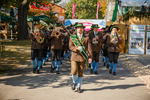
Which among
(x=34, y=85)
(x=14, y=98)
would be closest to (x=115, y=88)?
(x=34, y=85)

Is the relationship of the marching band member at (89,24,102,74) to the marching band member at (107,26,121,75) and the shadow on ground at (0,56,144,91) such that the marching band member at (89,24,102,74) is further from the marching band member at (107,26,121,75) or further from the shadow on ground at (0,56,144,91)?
the shadow on ground at (0,56,144,91)

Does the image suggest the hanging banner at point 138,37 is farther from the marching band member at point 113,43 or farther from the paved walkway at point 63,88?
the paved walkway at point 63,88

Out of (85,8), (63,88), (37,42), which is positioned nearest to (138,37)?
(37,42)

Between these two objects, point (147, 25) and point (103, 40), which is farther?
point (147, 25)

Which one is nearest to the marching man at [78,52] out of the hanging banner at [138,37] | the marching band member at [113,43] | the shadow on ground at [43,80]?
the shadow on ground at [43,80]

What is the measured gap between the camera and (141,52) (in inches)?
635

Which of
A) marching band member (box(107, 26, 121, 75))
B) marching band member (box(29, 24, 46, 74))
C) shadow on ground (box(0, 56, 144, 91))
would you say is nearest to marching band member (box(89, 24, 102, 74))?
marching band member (box(107, 26, 121, 75))

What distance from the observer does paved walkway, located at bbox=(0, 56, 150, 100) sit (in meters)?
5.32

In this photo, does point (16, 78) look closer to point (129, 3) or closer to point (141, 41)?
point (141, 41)

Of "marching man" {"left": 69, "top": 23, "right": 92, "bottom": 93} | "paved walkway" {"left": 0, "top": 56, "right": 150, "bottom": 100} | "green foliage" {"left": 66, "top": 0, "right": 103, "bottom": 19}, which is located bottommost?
"paved walkway" {"left": 0, "top": 56, "right": 150, "bottom": 100}

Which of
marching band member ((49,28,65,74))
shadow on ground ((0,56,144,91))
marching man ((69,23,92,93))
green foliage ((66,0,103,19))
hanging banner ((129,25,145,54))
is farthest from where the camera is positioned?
green foliage ((66,0,103,19))

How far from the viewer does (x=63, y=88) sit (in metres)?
6.15

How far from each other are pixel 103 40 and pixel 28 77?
3502mm

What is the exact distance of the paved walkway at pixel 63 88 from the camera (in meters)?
5.32
